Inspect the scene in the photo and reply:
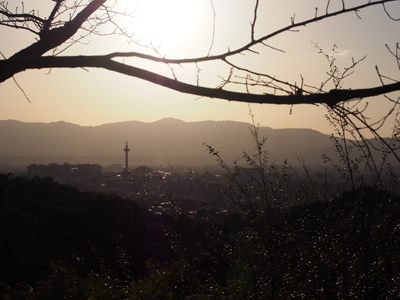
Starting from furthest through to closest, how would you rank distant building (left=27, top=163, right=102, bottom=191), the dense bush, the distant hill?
the distant hill, distant building (left=27, top=163, right=102, bottom=191), the dense bush

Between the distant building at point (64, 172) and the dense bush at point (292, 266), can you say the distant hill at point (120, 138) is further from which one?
the dense bush at point (292, 266)

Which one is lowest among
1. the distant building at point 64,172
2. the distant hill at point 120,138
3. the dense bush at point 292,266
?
the distant building at point 64,172

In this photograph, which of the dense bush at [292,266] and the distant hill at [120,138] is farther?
the distant hill at [120,138]

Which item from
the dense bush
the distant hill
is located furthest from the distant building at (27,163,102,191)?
the distant hill

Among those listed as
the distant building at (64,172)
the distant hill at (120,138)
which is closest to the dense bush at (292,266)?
the distant building at (64,172)

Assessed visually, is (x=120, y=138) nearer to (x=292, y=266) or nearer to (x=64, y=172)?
(x=64, y=172)

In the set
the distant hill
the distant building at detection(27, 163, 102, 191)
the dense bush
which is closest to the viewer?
the dense bush

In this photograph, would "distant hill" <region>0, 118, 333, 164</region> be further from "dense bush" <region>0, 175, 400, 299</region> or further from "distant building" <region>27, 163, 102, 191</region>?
"dense bush" <region>0, 175, 400, 299</region>

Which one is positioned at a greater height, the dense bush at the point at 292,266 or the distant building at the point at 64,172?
the dense bush at the point at 292,266

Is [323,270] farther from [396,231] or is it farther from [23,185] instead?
[23,185]

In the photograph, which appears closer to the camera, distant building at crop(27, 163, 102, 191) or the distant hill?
distant building at crop(27, 163, 102, 191)

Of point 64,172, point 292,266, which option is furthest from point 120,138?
point 292,266

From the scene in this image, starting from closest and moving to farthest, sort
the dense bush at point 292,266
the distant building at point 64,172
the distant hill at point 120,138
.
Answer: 1. the dense bush at point 292,266
2. the distant building at point 64,172
3. the distant hill at point 120,138

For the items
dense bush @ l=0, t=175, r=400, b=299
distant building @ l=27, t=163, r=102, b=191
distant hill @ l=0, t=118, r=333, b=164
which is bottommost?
distant building @ l=27, t=163, r=102, b=191
